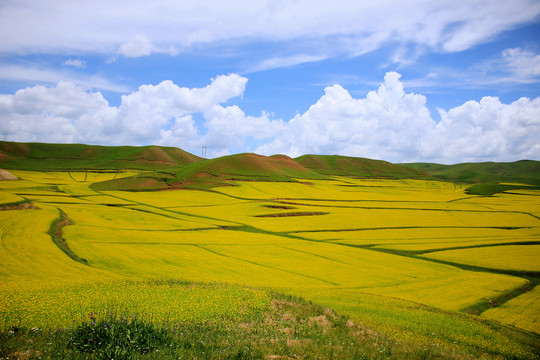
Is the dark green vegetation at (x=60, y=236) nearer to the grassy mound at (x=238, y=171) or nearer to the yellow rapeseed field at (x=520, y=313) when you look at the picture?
the yellow rapeseed field at (x=520, y=313)

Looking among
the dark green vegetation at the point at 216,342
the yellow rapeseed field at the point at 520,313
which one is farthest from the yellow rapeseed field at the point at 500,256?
the dark green vegetation at the point at 216,342

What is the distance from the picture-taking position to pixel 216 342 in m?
11.8

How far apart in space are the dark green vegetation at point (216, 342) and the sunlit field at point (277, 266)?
114 centimetres

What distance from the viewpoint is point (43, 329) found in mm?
11672

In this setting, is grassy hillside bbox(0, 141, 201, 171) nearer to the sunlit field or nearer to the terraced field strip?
the sunlit field

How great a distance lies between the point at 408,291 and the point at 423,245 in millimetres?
17744

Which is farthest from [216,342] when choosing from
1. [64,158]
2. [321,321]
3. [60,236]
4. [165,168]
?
[64,158]

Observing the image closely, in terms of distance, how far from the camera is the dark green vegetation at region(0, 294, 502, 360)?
10.2 m

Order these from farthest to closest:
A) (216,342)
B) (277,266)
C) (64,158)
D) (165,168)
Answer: (64,158), (165,168), (277,266), (216,342)

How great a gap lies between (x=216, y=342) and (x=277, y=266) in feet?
61.8

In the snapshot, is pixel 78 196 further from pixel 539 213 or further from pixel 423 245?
pixel 539 213

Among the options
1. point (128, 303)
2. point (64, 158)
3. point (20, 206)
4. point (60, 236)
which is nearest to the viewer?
point (128, 303)

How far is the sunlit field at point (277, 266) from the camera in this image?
1519 centimetres

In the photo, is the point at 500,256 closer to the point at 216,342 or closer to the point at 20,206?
the point at 216,342
